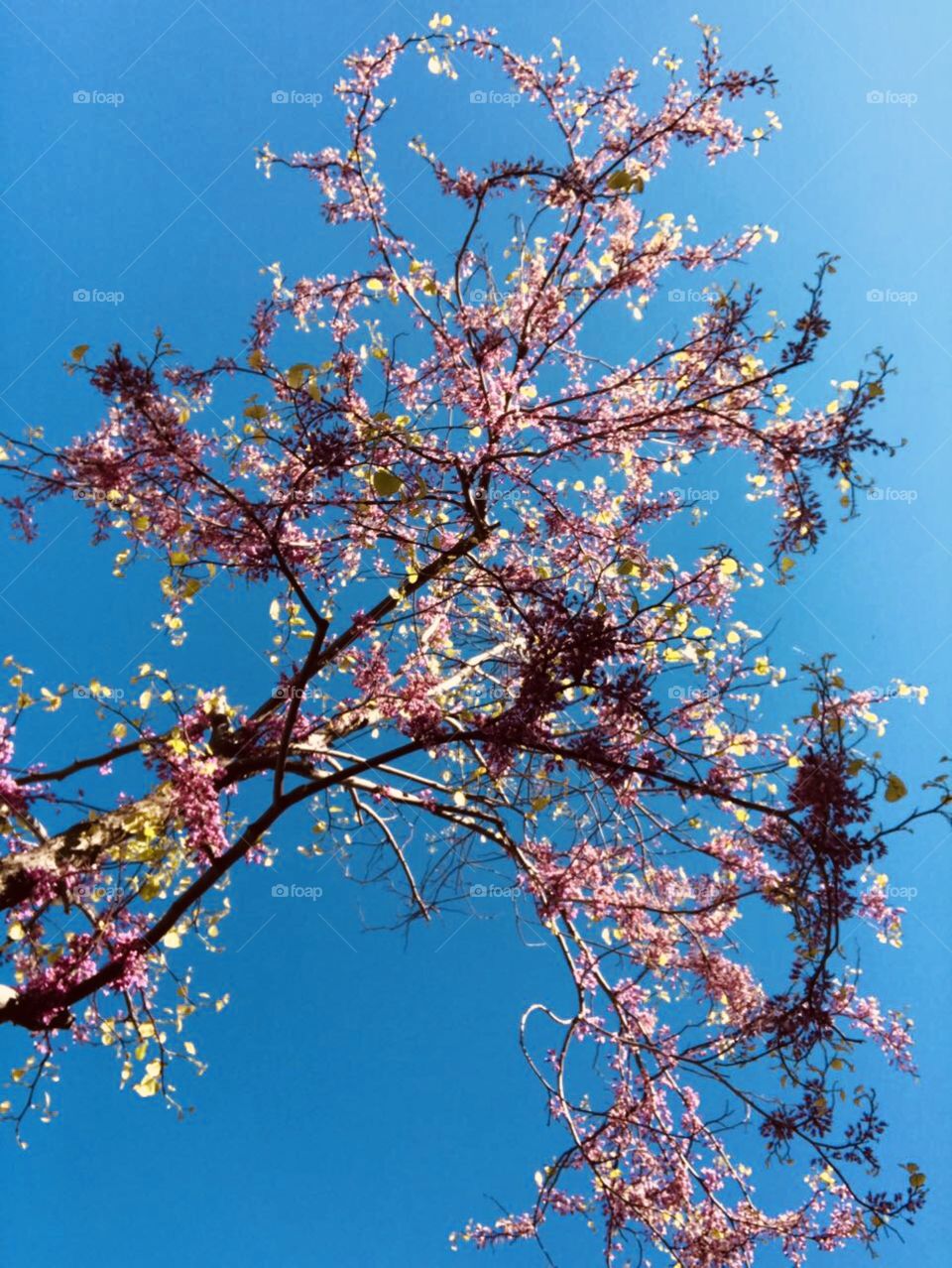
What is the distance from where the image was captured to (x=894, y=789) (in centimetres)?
335

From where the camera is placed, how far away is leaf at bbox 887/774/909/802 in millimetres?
3324

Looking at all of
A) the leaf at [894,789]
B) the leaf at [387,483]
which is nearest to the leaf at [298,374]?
the leaf at [387,483]

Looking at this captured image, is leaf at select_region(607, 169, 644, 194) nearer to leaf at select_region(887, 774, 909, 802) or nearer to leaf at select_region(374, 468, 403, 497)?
leaf at select_region(374, 468, 403, 497)

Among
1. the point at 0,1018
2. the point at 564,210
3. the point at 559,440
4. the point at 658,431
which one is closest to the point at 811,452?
the point at 658,431

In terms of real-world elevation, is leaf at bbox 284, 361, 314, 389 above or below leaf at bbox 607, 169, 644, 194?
below

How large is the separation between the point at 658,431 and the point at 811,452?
3.57ft

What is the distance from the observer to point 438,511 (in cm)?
533

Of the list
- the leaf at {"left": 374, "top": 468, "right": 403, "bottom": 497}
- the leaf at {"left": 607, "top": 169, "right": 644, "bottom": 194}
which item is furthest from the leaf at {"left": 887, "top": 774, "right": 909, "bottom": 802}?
the leaf at {"left": 607, "top": 169, "right": 644, "bottom": 194}

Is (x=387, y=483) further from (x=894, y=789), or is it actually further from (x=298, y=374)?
(x=894, y=789)

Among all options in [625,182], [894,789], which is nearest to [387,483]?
[625,182]

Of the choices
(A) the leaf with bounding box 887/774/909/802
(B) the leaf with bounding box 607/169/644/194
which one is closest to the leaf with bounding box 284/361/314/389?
(B) the leaf with bounding box 607/169/644/194

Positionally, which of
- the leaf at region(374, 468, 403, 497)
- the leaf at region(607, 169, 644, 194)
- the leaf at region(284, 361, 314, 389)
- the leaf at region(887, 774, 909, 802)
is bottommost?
the leaf at region(887, 774, 909, 802)

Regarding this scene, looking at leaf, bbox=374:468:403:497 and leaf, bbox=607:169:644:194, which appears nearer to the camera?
leaf, bbox=374:468:403:497

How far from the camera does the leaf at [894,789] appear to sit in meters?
3.32
